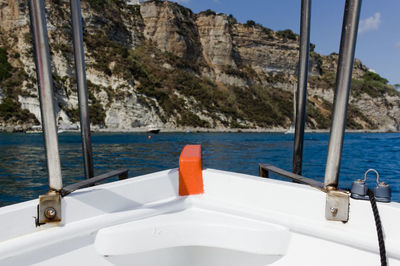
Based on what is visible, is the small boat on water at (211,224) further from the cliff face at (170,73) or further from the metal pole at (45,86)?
the cliff face at (170,73)

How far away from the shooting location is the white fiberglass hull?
0.99m

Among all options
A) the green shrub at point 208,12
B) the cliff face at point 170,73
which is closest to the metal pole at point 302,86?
the cliff face at point 170,73

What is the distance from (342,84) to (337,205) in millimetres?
524

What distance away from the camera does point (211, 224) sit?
1.21 m

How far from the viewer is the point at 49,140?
109cm

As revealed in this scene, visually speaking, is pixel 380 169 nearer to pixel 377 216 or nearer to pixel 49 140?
pixel 377 216

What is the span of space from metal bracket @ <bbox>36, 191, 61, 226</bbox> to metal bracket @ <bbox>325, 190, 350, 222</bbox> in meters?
1.16

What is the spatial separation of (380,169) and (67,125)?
1300 inches

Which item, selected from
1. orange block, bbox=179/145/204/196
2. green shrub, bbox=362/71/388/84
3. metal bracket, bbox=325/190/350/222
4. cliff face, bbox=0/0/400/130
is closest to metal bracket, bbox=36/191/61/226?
orange block, bbox=179/145/204/196

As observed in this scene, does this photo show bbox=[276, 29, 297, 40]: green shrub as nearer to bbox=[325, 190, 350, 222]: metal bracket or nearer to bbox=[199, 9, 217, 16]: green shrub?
bbox=[199, 9, 217, 16]: green shrub

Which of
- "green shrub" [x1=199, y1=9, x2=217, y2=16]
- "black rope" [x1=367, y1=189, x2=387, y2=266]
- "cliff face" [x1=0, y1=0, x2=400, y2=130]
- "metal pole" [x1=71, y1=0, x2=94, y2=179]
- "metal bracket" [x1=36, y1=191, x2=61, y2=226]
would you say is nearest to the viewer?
"black rope" [x1=367, y1=189, x2=387, y2=266]

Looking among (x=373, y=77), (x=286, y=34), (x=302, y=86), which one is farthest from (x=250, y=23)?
(x=302, y=86)

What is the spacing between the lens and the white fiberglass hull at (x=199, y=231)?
991 mm

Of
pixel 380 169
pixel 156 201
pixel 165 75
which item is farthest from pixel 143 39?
pixel 156 201
